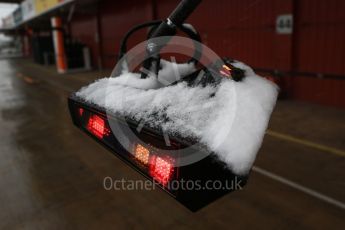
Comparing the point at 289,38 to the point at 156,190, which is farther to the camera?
the point at 289,38

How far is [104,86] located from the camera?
1.22 m

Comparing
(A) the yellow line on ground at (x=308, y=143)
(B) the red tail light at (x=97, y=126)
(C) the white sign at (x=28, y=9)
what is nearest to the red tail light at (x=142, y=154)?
(B) the red tail light at (x=97, y=126)

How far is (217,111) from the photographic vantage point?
77 centimetres

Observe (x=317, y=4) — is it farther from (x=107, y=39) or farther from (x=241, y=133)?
(x=107, y=39)

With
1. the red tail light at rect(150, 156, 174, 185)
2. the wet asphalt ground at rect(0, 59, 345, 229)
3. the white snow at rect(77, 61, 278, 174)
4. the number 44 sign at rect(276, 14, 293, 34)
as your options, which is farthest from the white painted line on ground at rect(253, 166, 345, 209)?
the number 44 sign at rect(276, 14, 293, 34)

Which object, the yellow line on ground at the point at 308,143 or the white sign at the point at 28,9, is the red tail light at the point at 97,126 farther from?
the white sign at the point at 28,9

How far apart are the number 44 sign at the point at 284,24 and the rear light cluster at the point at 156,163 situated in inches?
263

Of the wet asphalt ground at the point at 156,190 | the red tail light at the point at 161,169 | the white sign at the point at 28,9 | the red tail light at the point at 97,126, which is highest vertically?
the white sign at the point at 28,9

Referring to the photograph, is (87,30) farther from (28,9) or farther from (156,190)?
(156,190)

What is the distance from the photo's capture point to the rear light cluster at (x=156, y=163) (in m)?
0.77

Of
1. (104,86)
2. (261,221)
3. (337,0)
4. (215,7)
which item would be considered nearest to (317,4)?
(337,0)

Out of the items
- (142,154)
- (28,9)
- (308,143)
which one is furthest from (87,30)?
(142,154)

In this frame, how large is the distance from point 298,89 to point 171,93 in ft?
21.8

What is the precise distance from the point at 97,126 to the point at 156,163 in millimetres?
340
